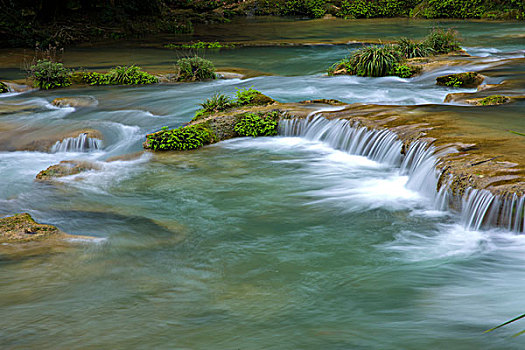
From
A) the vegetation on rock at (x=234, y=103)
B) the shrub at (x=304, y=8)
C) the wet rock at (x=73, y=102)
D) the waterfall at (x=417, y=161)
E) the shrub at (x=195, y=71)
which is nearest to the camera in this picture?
the waterfall at (x=417, y=161)

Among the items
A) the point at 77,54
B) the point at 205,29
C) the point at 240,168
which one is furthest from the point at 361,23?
the point at 240,168

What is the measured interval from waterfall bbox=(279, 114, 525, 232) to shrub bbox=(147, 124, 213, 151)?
78.2 inches

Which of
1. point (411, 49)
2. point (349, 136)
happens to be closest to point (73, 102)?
point (349, 136)

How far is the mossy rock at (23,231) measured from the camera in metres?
5.79

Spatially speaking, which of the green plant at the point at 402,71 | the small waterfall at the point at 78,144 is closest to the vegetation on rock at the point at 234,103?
the small waterfall at the point at 78,144

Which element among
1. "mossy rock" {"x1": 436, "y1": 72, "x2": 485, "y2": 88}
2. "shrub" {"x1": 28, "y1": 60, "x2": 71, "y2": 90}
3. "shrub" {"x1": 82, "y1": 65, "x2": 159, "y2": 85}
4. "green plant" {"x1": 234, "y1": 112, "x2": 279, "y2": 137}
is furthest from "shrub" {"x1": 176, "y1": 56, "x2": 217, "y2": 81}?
"mossy rock" {"x1": 436, "y1": 72, "x2": 485, "y2": 88}

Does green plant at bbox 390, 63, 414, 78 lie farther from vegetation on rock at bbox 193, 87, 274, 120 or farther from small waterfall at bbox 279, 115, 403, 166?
small waterfall at bbox 279, 115, 403, 166

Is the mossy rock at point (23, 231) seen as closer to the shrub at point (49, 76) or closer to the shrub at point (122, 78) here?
the shrub at point (122, 78)

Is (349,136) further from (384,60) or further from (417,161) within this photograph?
(384,60)

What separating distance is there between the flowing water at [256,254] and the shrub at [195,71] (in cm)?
712

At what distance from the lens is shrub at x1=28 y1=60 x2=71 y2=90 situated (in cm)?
1744

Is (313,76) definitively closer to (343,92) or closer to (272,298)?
(343,92)

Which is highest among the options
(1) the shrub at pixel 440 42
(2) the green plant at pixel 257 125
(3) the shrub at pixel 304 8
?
(3) the shrub at pixel 304 8

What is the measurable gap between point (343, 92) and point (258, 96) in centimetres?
346
